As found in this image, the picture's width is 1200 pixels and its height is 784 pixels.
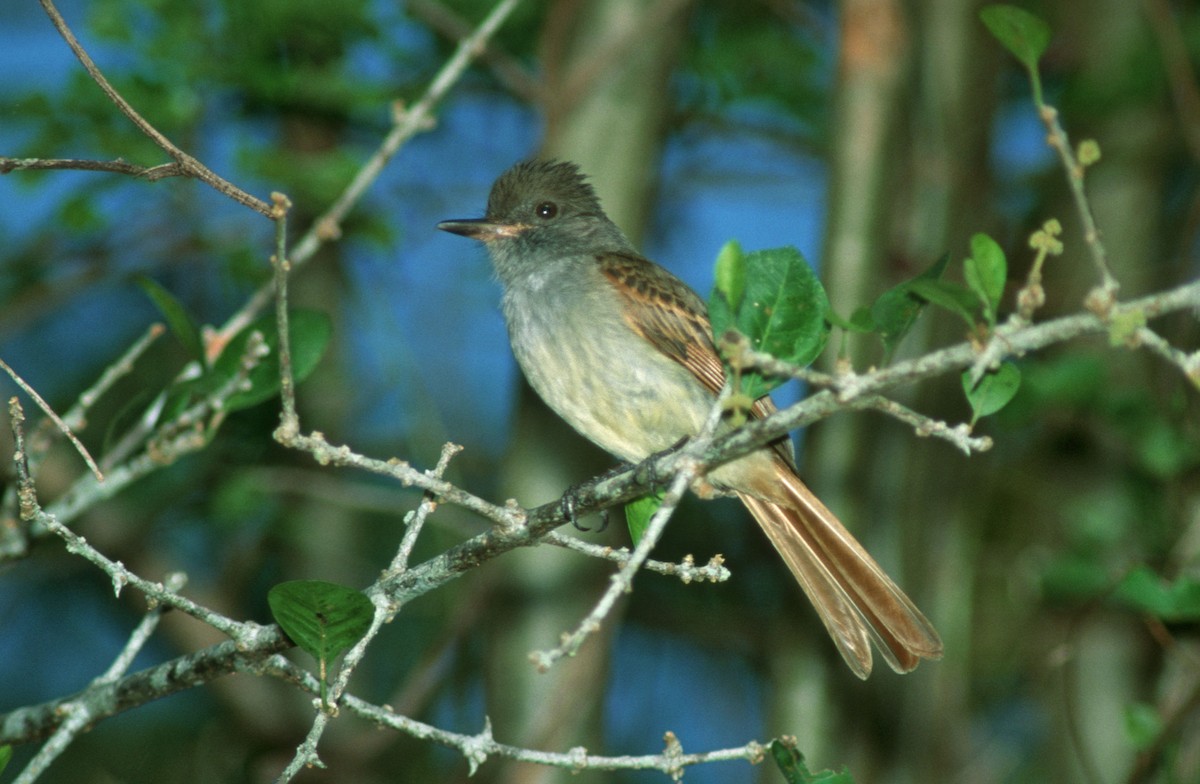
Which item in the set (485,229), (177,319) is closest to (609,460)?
(485,229)

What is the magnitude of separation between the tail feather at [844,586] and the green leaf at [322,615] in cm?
162

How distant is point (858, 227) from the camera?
5.06m

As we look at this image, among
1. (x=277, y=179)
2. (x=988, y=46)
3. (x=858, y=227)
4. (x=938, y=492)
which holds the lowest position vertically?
(x=938, y=492)

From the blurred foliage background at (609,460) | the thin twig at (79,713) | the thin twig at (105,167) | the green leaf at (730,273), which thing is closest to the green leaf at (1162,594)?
the blurred foliage background at (609,460)

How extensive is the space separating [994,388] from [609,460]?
3.34m

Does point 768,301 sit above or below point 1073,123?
below

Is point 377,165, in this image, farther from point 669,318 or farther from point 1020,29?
point 1020,29

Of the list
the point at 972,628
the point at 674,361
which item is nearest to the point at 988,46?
the point at 674,361

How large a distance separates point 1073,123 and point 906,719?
3.35 meters

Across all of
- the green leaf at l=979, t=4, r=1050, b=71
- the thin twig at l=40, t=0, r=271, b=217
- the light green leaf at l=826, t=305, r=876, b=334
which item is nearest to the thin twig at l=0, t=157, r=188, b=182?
the thin twig at l=40, t=0, r=271, b=217

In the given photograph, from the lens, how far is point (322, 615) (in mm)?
2633

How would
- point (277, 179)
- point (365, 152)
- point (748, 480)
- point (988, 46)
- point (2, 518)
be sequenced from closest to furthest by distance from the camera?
point (2, 518) < point (748, 480) < point (277, 179) < point (988, 46) < point (365, 152)

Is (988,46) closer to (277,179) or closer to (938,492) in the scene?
(938,492)

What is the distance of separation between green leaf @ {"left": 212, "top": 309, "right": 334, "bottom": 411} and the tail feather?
1.46 metres
